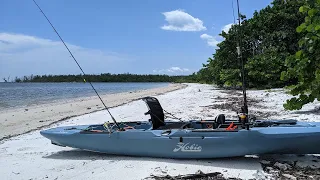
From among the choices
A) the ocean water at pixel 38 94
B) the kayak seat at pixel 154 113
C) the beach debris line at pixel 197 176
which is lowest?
the beach debris line at pixel 197 176

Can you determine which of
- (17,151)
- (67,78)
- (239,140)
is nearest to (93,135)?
(17,151)

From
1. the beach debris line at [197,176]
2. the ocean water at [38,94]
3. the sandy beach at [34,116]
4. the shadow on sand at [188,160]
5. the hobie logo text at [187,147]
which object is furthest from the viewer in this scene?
the ocean water at [38,94]

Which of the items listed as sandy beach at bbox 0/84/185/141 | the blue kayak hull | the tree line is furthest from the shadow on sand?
the tree line

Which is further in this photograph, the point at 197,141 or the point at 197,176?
the point at 197,141

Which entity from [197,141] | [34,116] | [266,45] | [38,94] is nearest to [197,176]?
[197,141]

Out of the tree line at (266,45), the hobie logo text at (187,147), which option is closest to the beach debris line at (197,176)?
the hobie logo text at (187,147)

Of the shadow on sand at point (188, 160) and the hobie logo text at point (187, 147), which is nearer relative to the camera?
the shadow on sand at point (188, 160)

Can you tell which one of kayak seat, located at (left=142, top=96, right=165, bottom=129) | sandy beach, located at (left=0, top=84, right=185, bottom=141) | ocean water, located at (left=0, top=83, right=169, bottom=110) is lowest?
sandy beach, located at (left=0, top=84, right=185, bottom=141)

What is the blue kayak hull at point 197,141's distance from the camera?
518 cm

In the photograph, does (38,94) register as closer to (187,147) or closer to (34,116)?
(34,116)

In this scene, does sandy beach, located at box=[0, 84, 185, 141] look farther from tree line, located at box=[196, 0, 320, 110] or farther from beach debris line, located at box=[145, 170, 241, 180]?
tree line, located at box=[196, 0, 320, 110]

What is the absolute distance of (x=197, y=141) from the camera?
568 centimetres

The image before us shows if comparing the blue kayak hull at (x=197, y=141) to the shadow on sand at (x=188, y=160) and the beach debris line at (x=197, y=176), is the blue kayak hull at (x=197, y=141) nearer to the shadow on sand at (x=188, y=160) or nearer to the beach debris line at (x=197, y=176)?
the shadow on sand at (x=188, y=160)

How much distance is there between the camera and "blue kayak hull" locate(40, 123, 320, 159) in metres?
5.18
